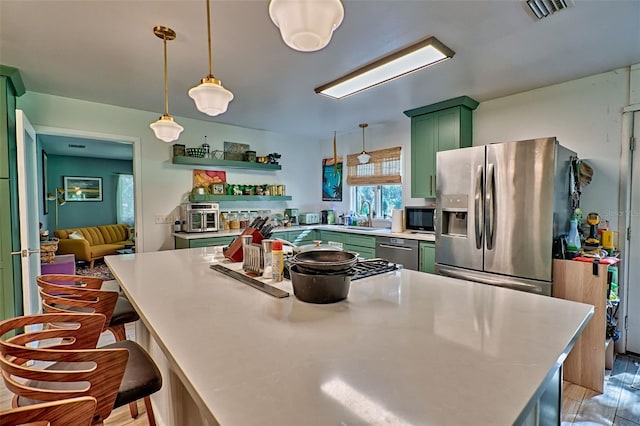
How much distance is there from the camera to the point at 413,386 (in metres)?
0.67

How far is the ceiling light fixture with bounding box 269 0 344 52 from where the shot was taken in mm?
935

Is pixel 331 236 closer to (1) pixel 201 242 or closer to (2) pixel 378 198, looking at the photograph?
(2) pixel 378 198

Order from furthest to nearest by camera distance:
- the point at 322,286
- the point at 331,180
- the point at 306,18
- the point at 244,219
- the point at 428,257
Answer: the point at 331,180 → the point at 244,219 → the point at 428,257 → the point at 322,286 → the point at 306,18

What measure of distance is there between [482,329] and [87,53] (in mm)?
3091

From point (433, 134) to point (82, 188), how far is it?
7975 millimetres

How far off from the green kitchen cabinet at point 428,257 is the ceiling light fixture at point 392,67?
5.75 ft

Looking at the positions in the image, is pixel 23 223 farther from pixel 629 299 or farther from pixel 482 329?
pixel 629 299

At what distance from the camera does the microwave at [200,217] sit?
3883 mm

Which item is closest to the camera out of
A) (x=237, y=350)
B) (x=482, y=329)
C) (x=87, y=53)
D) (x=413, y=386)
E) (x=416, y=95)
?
(x=413, y=386)

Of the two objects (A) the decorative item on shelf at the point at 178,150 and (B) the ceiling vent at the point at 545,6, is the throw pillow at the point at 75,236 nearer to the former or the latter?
(A) the decorative item on shelf at the point at 178,150

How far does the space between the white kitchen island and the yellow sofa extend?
576 cm

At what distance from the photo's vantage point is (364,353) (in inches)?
32.3

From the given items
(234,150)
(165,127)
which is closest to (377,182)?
(234,150)

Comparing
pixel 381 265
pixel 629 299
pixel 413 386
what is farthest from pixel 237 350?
pixel 629 299
